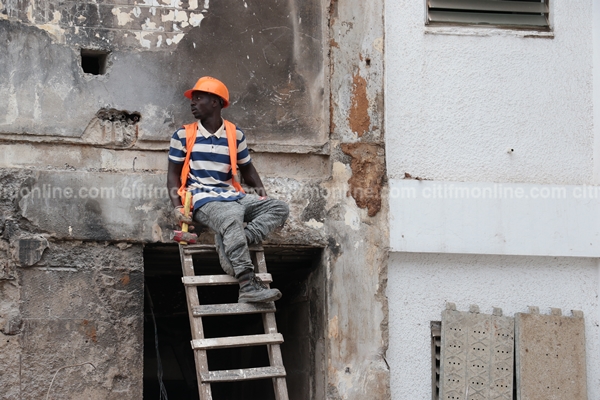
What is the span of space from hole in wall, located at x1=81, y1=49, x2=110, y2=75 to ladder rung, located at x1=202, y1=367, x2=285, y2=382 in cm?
228

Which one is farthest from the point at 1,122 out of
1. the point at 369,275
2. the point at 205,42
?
the point at 369,275

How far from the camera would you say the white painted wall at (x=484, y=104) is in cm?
647

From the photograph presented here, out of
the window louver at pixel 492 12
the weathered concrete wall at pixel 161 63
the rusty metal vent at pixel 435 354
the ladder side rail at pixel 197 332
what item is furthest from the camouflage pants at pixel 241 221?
the window louver at pixel 492 12

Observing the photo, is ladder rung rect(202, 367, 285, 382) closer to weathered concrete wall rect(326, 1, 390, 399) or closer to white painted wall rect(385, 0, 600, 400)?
weathered concrete wall rect(326, 1, 390, 399)

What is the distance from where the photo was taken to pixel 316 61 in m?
6.37

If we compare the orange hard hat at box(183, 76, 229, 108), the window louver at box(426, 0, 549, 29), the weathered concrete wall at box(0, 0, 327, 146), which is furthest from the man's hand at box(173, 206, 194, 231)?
the window louver at box(426, 0, 549, 29)

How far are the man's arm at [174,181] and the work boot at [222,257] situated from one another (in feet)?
1.21

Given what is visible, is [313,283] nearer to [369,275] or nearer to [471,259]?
[369,275]

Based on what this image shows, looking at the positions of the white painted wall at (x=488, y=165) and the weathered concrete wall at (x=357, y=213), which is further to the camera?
the white painted wall at (x=488, y=165)

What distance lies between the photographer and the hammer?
5.69 metres

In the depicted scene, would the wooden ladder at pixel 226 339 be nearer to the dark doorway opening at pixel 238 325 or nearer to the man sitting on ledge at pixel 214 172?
the man sitting on ledge at pixel 214 172

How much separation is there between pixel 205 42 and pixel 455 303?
8.63ft

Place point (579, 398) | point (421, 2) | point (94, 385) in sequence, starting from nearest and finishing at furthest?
point (94, 385)
point (579, 398)
point (421, 2)

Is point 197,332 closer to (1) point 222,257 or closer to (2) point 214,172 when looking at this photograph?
(1) point 222,257
